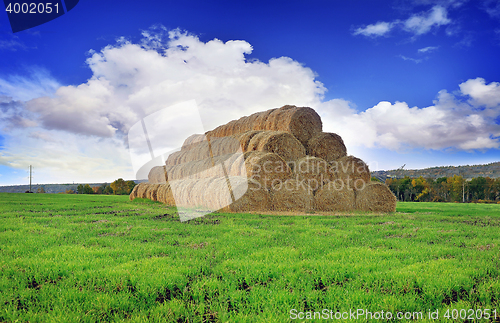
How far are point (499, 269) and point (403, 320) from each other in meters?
2.23

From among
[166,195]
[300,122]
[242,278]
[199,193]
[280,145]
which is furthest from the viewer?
[166,195]

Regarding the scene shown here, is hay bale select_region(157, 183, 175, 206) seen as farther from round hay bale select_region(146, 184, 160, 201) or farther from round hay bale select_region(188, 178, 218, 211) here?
round hay bale select_region(188, 178, 218, 211)

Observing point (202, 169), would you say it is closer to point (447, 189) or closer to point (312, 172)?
point (312, 172)

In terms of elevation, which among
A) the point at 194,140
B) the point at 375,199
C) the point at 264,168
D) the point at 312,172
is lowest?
the point at 375,199

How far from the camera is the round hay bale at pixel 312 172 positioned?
11462mm

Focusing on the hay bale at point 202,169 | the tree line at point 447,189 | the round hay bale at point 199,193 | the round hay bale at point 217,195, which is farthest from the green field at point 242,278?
the tree line at point 447,189

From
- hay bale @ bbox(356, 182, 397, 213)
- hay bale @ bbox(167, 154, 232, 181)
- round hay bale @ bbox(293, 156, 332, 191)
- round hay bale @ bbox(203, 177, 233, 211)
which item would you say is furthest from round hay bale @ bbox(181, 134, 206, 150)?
hay bale @ bbox(356, 182, 397, 213)

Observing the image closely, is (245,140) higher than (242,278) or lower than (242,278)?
higher

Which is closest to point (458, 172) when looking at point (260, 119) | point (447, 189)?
point (447, 189)

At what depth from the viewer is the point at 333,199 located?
11.0 metres

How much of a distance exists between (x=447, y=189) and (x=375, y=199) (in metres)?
49.3

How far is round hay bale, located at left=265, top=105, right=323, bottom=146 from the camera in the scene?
13.7m

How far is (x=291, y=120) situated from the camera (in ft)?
44.7

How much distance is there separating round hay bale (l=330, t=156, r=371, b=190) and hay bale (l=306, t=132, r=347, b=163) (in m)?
0.57
